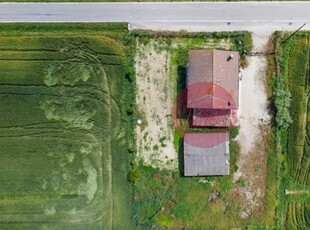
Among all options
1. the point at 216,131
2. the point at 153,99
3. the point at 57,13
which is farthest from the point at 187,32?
the point at 57,13

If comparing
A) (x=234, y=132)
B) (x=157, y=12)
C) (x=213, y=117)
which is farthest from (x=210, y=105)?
(x=157, y=12)

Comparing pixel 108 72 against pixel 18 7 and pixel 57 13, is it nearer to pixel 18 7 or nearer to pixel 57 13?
pixel 57 13

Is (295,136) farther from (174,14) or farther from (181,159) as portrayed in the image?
(174,14)

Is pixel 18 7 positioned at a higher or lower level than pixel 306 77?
higher

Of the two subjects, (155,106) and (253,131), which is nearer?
(253,131)

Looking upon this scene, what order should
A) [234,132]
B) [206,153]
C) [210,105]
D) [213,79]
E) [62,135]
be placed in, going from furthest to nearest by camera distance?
[62,135] < [234,132] < [206,153] < [210,105] < [213,79]

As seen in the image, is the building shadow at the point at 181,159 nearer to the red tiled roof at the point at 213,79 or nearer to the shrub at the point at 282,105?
the red tiled roof at the point at 213,79
